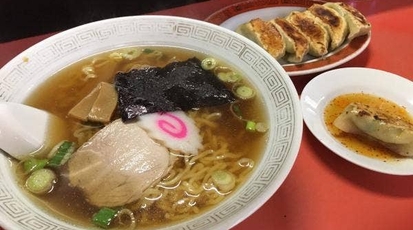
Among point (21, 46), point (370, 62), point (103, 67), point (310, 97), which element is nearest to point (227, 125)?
point (310, 97)

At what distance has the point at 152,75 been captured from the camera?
63.5 inches

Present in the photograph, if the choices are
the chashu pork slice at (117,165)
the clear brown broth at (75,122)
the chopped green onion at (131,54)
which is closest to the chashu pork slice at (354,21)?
the clear brown broth at (75,122)

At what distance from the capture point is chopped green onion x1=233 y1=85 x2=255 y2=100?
158 cm

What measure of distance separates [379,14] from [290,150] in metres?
1.38

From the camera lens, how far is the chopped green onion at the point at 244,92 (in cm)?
158

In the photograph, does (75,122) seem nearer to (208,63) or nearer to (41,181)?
(41,181)

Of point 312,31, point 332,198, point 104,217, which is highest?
point 312,31

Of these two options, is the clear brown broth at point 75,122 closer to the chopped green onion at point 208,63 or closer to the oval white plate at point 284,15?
the chopped green onion at point 208,63

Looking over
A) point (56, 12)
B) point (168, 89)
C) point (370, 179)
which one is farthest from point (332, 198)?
point (56, 12)

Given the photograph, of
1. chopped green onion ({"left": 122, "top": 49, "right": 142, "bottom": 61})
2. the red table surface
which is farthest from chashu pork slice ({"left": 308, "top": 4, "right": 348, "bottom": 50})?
chopped green onion ({"left": 122, "top": 49, "right": 142, "bottom": 61})

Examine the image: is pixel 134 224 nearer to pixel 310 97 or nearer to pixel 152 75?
pixel 152 75

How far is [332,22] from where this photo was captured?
6.84 feet

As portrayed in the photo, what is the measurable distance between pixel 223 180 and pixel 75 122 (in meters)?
0.57

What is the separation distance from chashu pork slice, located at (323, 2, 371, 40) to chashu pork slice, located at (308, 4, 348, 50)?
0.08 ft
